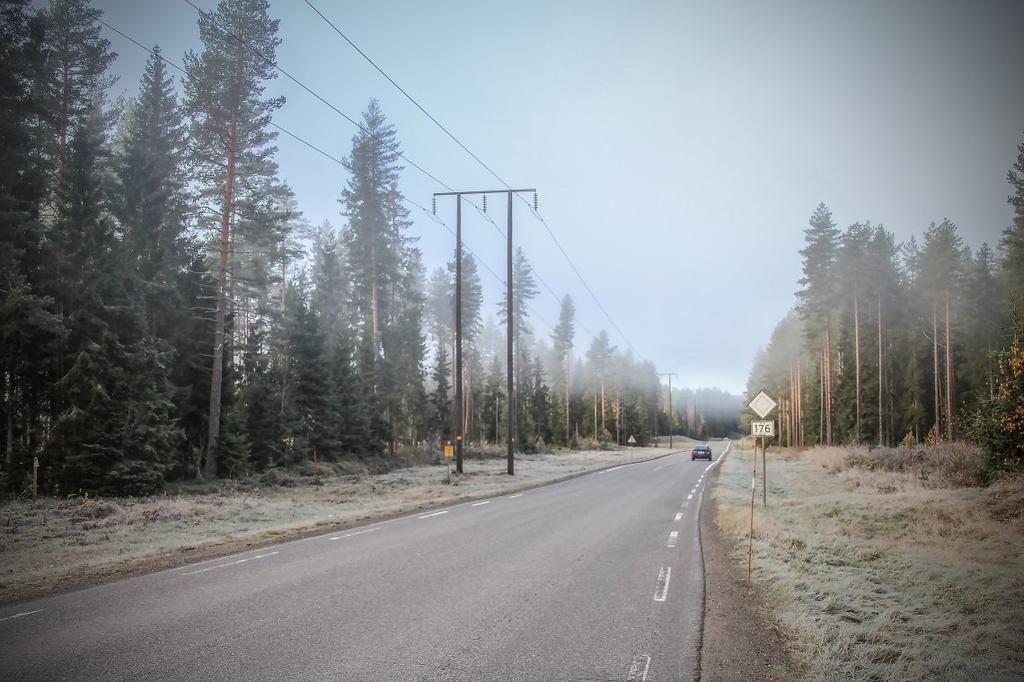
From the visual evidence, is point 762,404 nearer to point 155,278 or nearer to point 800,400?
point 155,278

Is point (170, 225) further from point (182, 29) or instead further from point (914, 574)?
point (914, 574)

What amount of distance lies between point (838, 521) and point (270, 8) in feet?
99.1

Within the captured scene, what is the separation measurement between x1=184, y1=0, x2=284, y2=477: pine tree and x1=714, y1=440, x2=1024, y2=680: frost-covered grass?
74.7ft

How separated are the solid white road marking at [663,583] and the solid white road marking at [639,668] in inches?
82.5

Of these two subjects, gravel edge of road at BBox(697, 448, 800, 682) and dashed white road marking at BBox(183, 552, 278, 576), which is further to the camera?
dashed white road marking at BBox(183, 552, 278, 576)

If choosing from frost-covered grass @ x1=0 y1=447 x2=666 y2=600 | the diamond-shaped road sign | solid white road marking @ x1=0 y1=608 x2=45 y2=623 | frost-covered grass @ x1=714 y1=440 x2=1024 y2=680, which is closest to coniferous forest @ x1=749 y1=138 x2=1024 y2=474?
frost-covered grass @ x1=714 y1=440 x2=1024 y2=680

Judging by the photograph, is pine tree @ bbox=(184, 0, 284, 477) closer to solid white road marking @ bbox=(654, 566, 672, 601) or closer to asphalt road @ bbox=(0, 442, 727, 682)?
asphalt road @ bbox=(0, 442, 727, 682)

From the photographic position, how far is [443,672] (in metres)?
4.70

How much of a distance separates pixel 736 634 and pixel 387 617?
374 cm

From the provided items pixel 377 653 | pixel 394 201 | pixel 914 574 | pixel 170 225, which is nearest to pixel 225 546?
pixel 377 653

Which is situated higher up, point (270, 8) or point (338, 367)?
point (270, 8)

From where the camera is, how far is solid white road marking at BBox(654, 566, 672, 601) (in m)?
7.22

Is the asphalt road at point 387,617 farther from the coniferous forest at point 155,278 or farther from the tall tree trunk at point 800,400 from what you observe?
the tall tree trunk at point 800,400

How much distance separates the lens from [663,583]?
7895 millimetres
